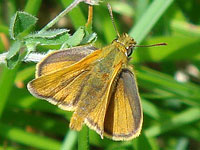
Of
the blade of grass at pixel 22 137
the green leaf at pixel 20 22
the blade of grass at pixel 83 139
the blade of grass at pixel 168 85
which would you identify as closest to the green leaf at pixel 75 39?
the green leaf at pixel 20 22

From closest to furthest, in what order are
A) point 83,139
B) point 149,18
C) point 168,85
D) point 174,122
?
point 83,139, point 149,18, point 168,85, point 174,122

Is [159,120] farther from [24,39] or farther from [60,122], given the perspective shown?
[24,39]

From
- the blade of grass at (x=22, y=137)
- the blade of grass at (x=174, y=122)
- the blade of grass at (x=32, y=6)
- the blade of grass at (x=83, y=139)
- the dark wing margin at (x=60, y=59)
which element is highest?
the blade of grass at (x=32, y=6)

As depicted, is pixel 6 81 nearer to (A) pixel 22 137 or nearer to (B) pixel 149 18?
(A) pixel 22 137

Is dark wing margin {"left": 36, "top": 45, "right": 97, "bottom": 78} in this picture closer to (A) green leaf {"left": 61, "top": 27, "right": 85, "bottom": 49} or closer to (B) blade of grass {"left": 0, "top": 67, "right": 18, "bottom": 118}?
(A) green leaf {"left": 61, "top": 27, "right": 85, "bottom": 49}

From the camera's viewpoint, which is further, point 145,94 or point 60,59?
point 145,94

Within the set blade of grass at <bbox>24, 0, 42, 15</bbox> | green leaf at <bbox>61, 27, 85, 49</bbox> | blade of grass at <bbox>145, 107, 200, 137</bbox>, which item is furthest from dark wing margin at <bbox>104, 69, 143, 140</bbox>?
blade of grass at <bbox>145, 107, 200, 137</bbox>

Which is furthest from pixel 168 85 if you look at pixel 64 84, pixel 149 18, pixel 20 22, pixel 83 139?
pixel 20 22

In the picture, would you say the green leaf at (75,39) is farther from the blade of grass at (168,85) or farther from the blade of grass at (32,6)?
the blade of grass at (168,85)
